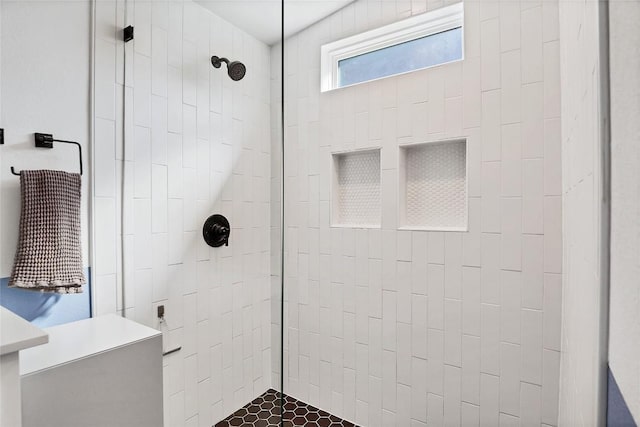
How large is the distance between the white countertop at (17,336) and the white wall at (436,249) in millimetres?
600

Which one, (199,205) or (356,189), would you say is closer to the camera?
(199,205)

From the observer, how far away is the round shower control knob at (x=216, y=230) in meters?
1.16

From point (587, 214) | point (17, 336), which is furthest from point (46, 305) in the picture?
point (587, 214)

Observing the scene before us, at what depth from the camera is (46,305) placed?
1160mm

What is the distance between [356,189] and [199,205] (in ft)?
3.04

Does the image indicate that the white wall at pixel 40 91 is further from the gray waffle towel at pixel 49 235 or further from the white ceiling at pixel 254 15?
the white ceiling at pixel 254 15

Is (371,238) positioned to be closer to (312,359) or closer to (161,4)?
(312,359)

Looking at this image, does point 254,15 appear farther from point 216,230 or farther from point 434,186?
point 434,186

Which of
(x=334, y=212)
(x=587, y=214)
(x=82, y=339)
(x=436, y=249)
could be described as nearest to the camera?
(x=587, y=214)

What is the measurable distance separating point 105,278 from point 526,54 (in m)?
1.83

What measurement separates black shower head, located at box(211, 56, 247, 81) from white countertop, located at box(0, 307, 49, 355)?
90cm

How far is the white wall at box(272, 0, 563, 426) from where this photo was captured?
4.42 feet

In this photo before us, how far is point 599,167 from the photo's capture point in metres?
0.28

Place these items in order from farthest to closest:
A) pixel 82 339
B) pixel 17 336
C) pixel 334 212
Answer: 1. pixel 334 212
2. pixel 82 339
3. pixel 17 336
